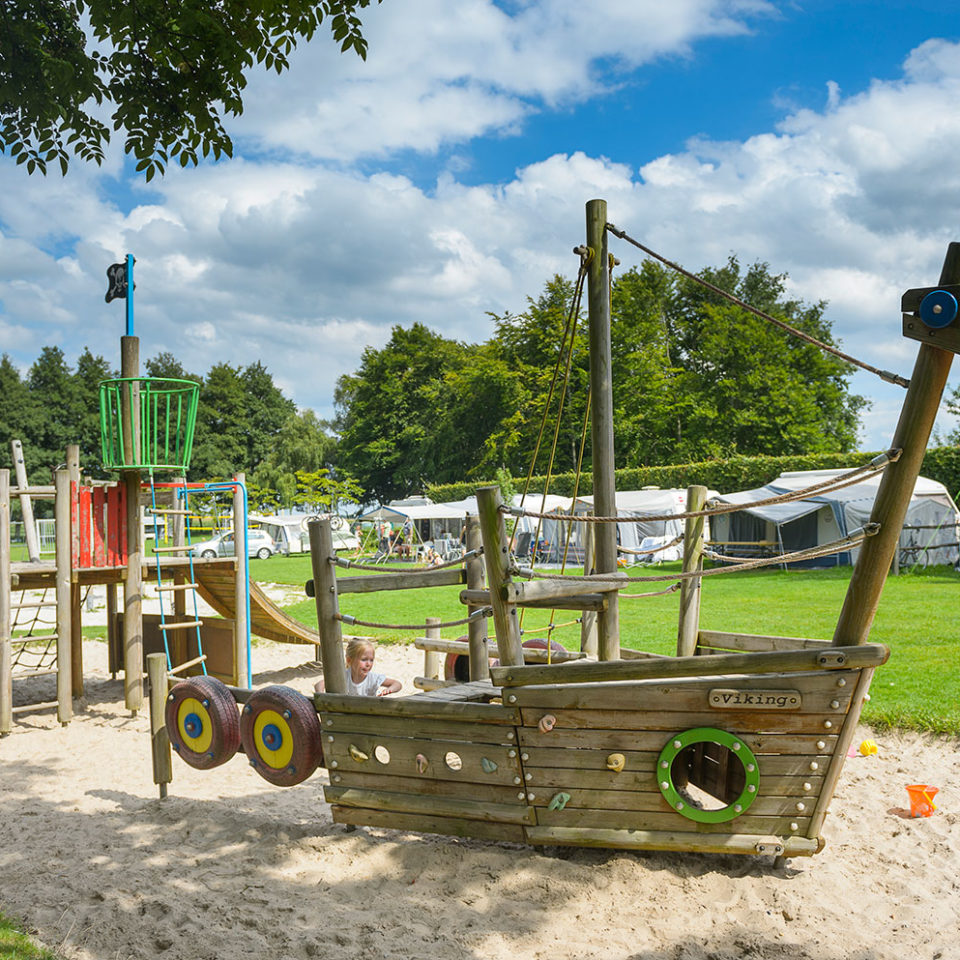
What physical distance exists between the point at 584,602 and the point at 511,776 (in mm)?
1280

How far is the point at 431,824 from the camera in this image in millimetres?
4527

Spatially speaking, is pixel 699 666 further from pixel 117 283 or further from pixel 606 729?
pixel 117 283

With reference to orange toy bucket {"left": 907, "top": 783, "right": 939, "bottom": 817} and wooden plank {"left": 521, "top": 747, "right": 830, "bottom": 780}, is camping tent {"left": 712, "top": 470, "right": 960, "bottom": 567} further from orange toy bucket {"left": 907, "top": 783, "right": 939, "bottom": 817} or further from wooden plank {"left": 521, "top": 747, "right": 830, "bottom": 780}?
wooden plank {"left": 521, "top": 747, "right": 830, "bottom": 780}

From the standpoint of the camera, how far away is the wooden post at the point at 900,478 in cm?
346

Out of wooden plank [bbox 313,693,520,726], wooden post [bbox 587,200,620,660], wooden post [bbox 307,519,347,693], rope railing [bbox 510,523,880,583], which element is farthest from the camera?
wooden post [bbox 587,200,620,660]

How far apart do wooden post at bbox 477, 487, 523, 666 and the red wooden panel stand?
5651mm

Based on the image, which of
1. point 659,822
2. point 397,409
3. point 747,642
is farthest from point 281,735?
point 397,409

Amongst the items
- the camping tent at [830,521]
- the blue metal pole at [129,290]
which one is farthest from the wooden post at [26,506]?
the camping tent at [830,521]

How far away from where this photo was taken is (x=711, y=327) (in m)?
41.4

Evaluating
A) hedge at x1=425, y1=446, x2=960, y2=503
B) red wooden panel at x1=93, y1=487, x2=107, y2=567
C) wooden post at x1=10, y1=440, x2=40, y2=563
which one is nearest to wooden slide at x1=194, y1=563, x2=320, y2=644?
red wooden panel at x1=93, y1=487, x2=107, y2=567

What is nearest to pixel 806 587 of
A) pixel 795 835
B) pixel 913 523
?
pixel 913 523

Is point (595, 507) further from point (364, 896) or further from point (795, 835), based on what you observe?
point (364, 896)

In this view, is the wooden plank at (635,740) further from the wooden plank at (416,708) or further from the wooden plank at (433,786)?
the wooden plank at (433,786)

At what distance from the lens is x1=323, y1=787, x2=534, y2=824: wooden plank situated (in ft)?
14.0
